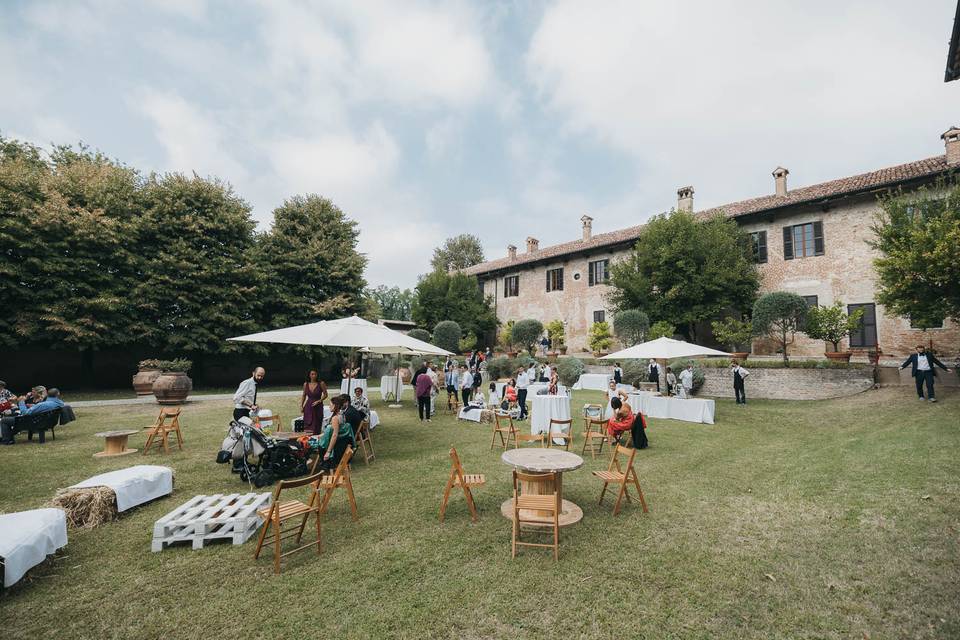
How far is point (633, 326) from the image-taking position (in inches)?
879

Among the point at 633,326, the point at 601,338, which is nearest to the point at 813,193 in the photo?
the point at 633,326

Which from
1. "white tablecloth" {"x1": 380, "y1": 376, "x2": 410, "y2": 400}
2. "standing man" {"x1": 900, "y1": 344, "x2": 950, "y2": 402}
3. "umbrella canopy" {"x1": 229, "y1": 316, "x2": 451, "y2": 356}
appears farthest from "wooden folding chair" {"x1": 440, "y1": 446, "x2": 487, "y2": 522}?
"standing man" {"x1": 900, "y1": 344, "x2": 950, "y2": 402}

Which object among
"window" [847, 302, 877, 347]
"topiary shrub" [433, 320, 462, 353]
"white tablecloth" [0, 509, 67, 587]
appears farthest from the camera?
"topiary shrub" [433, 320, 462, 353]

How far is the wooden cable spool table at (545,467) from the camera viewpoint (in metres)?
4.62

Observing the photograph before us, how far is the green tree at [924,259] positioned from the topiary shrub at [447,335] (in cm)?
2353

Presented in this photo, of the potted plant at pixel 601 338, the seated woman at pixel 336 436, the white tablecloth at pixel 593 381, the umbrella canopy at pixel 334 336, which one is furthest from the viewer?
the potted plant at pixel 601 338

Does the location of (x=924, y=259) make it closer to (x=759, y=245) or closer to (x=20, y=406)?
(x=759, y=245)

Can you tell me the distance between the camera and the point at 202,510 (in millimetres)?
4691

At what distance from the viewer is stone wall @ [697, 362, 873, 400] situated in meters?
14.2

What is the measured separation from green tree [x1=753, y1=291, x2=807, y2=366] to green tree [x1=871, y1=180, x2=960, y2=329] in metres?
3.98

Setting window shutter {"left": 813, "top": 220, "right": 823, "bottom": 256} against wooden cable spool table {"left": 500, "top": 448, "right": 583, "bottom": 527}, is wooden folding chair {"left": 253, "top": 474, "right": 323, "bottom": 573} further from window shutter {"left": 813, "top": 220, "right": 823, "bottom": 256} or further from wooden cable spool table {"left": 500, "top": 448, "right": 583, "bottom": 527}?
window shutter {"left": 813, "top": 220, "right": 823, "bottom": 256}

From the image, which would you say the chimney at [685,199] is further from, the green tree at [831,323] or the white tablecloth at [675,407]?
the white tablecloth at [675,407]

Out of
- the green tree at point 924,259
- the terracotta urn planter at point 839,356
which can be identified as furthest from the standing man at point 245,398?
the terracotta urn planter at point 839,356

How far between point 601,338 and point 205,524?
2377 cm
